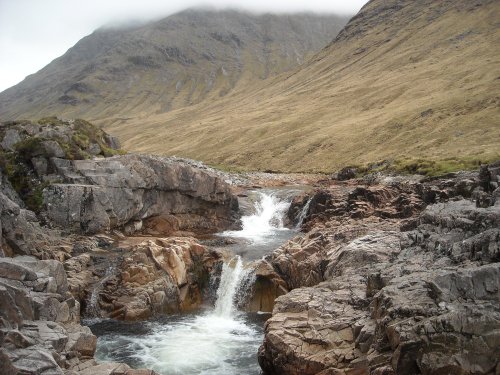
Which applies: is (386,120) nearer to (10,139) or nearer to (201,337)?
(10,139)

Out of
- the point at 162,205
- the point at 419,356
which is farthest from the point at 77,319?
the point at 162,205

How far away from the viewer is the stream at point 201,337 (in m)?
28.1

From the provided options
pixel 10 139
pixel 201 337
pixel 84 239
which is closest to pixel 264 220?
pixel 84 239

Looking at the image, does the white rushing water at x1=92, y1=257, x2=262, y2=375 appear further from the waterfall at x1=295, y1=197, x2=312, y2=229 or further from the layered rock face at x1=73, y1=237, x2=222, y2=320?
the waterfall at x1=295, y1=197, x2=312, y2=229

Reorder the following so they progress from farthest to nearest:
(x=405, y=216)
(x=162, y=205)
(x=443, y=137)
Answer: (x=443, y=137) < (x=162, y=205) < (x=405, y=216)

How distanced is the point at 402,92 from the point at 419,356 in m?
145

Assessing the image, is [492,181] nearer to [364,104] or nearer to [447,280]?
[447,280]

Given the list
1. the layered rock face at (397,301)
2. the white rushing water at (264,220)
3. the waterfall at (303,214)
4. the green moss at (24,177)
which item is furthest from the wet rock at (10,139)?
the waterfall at (303,214)

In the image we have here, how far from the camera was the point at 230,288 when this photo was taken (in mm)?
40375

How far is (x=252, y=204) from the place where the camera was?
70125 mm

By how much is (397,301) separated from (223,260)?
22.7 metres

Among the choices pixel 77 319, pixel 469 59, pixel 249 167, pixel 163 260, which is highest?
pixel 469 59

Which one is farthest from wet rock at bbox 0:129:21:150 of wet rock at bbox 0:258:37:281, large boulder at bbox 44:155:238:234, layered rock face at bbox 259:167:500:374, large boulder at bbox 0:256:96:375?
layered rock face at bbox 259:167:500:374

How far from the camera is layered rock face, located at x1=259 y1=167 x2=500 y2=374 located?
63.2 ft
